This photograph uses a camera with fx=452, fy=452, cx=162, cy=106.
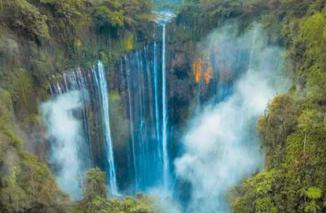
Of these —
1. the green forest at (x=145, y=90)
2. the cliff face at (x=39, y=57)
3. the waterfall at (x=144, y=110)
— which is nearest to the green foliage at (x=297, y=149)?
the green forest at (x=145, y=90)

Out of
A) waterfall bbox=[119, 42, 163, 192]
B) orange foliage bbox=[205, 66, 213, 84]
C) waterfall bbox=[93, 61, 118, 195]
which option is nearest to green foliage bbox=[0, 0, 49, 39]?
waterfall bbox=[93, 61, 118, 195]

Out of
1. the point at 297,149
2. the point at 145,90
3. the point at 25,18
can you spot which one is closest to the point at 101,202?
the point at 297,149

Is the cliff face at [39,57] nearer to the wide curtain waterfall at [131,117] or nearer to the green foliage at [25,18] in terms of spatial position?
the green foliage at [25,18]

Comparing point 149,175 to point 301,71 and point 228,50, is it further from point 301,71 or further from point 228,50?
point 301,71

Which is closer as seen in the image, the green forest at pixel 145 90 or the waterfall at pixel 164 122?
the green forest at pixel 145 90

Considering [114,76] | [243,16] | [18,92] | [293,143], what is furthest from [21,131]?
[243,16]

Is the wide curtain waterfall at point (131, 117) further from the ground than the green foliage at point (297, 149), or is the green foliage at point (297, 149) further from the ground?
the green foliage at point (297, 149)

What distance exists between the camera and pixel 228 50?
59.9 feet

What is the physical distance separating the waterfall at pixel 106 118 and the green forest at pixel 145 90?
1.19 feet

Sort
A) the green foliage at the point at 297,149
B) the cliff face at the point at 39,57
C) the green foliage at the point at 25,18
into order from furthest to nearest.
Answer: the green foliage at the point at 25,18 < the cliff face at the point at 39,57 < the green foliage at the point at 297,149

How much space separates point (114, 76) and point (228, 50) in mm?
4715

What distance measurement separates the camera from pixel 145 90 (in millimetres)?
18750

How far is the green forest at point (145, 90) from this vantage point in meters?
9.19

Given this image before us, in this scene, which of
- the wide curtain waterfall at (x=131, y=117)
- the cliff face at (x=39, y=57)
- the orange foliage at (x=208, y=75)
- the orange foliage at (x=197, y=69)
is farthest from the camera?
the orange foliage at (x=197, y=69)
